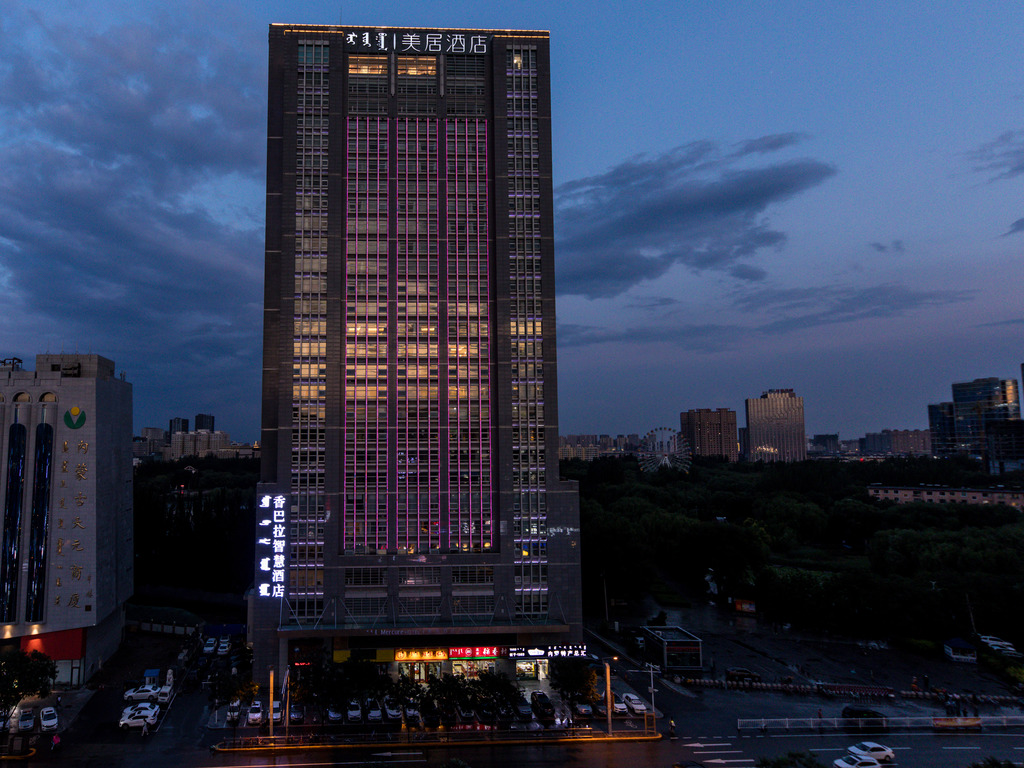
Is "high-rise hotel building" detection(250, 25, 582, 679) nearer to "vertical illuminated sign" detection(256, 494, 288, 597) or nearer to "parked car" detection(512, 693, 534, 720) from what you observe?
"vertical illuminated sign" detection(256, 494, 288, 597)

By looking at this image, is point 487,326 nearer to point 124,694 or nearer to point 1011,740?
point 124,694

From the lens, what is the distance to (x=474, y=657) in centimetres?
6562

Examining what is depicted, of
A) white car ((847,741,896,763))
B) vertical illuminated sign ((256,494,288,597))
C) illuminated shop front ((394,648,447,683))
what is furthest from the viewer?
vertical illuminated sign ((256,494,288,597))

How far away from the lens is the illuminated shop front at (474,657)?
65.5 m

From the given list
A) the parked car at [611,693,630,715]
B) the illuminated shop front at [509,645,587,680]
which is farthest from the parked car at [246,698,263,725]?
the parked car at [611,693,630,715]

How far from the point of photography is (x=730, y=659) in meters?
73.8

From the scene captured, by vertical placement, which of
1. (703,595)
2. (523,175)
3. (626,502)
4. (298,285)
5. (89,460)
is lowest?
(703,595)

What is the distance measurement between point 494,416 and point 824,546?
332ft

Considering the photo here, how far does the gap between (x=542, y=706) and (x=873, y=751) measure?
2563 cm

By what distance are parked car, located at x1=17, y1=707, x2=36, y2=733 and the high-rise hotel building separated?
17.9 metres

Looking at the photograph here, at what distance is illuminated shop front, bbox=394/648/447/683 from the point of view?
212ft

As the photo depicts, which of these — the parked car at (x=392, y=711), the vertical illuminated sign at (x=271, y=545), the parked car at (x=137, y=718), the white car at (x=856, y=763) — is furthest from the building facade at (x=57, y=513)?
the white car at (x=856, y=763)

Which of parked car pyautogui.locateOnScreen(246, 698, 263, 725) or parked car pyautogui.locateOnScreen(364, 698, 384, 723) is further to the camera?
parked car pyautogui.locateOnScreen(364, 698, 384, 723)

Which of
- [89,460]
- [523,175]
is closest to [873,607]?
[523,175]
